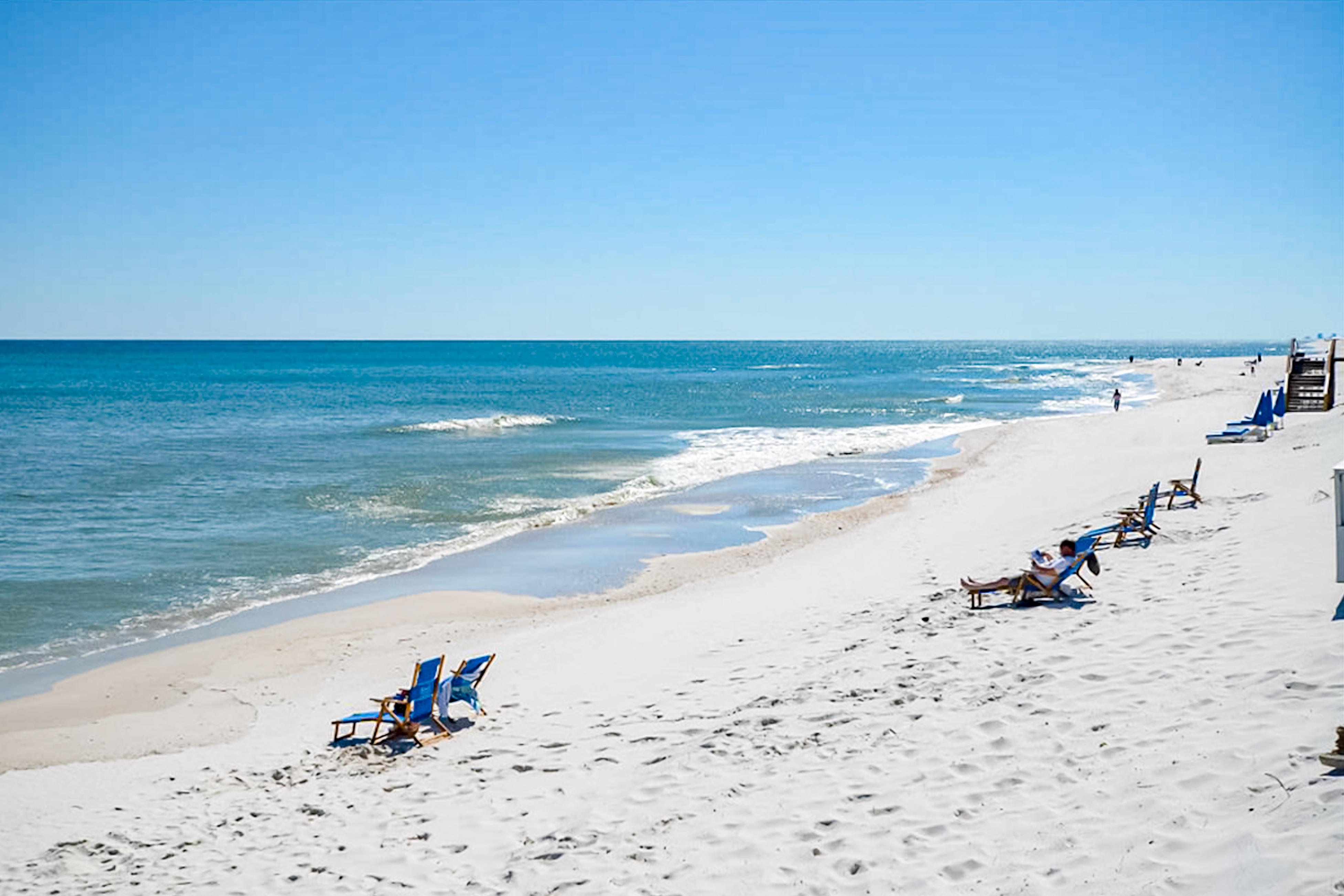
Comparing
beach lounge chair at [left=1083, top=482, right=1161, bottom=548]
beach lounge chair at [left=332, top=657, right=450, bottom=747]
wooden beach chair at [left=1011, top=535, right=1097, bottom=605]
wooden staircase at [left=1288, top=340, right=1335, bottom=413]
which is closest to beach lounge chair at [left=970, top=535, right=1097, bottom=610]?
wooden beach chair at [left=1011, top=535, right=1097, bottom=605]

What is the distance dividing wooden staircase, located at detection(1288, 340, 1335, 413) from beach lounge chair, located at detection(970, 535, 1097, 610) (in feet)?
72.8

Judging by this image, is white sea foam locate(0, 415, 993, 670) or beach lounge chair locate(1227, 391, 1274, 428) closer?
white sea foam locate(0, 415, 993, 670)

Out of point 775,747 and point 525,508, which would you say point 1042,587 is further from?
point 525,508

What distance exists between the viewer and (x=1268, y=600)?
8281mm

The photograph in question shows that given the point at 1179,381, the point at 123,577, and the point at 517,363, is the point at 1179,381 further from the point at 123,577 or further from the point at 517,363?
the point at 517,363

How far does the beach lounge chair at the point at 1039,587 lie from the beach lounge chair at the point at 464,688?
5315mm

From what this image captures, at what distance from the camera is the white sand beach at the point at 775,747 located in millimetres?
5145

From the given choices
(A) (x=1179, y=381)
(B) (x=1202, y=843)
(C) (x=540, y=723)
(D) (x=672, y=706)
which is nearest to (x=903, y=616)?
(D) (x=672, y=706)

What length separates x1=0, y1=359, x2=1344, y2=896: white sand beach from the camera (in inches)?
203

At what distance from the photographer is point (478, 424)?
46.8 meters

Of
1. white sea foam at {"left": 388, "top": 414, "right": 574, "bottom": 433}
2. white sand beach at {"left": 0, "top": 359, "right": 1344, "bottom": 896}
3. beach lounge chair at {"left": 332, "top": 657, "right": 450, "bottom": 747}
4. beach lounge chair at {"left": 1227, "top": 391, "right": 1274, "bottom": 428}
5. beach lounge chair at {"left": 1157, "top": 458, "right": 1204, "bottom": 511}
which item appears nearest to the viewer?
white sand beach at {"left": 0, "top": 359, "right": 1344, "bottom": 896}

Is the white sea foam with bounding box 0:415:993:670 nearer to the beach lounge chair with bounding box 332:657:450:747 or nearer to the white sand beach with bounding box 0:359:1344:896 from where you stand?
the white sand beach with bounding box 0:359:1344:896

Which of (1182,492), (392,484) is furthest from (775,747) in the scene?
(392,484)

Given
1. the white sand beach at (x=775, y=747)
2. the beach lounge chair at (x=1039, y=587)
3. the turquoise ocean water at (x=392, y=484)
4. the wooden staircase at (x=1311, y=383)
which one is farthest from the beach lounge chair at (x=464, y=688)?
the wooden staircase at (x=1311, y=383)
